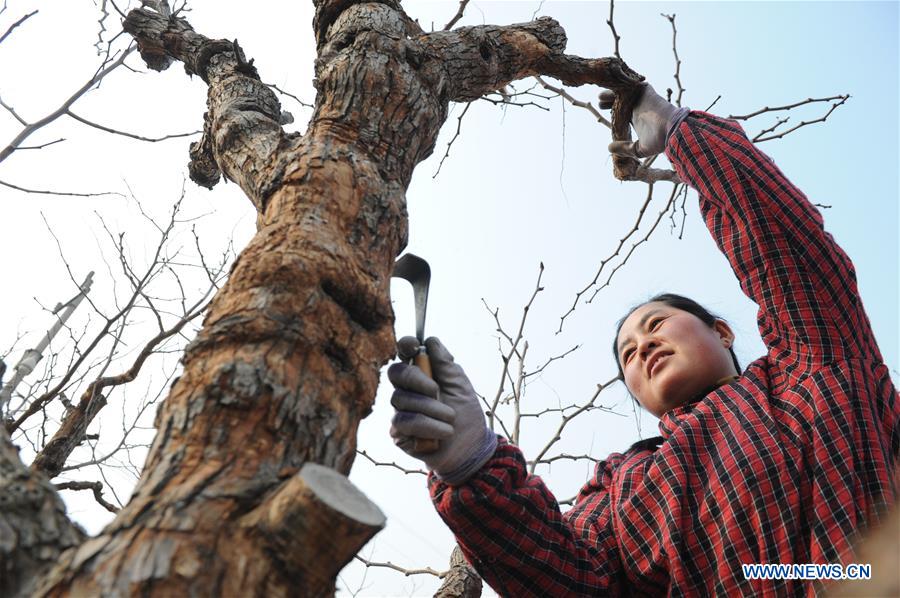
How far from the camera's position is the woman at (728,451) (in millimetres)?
1556

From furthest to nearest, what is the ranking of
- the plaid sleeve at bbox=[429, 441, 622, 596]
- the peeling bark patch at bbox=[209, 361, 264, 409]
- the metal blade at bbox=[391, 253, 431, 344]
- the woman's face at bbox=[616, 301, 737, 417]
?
the woman's face at bbox=[616, 301, 737, 417], the plaid sleeve at bbox=[429, 441, 622, 596], the metal blade at bbox=[391, 253, 431, 344], the peeling bark patch at bbox=[209, 361, 264, 409]

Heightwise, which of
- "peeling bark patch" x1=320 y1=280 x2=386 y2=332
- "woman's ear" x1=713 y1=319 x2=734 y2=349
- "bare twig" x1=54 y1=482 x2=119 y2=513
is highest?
"woman's ear" x1=713 y1=319 x2=734 y2=349

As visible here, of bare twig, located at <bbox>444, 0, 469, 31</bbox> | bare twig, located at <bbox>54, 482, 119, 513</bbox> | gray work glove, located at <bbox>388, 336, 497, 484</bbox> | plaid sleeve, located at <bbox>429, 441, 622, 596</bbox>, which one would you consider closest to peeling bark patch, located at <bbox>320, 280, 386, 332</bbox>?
gray work glove, located at <bbox>388, 336, 497, 484</bbox>

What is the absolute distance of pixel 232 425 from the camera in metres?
1.02

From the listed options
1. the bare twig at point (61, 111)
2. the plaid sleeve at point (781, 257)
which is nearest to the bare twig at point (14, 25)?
the bare twig at point (61, 111)

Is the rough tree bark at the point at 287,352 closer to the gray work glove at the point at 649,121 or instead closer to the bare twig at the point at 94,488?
the gray work glove at the point at 649,121

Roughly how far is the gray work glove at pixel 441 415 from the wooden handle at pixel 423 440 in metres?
0.02

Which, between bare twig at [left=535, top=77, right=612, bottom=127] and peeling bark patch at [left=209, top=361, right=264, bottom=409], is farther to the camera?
bare twig at [left=535, top=77, right=612, bottom=127]

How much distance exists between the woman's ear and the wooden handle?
1379 mm

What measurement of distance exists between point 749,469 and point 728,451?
10cm

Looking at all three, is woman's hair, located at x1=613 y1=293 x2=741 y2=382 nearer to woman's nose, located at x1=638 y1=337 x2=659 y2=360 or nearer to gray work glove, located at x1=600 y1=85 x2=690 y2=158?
woman's nose, located at x1=638 y1=337 x2=659 y2=360

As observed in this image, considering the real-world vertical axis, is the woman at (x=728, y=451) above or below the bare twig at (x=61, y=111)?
below

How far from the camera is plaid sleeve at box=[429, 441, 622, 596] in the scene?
5.74 feet

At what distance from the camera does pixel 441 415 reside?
154 centimetres
